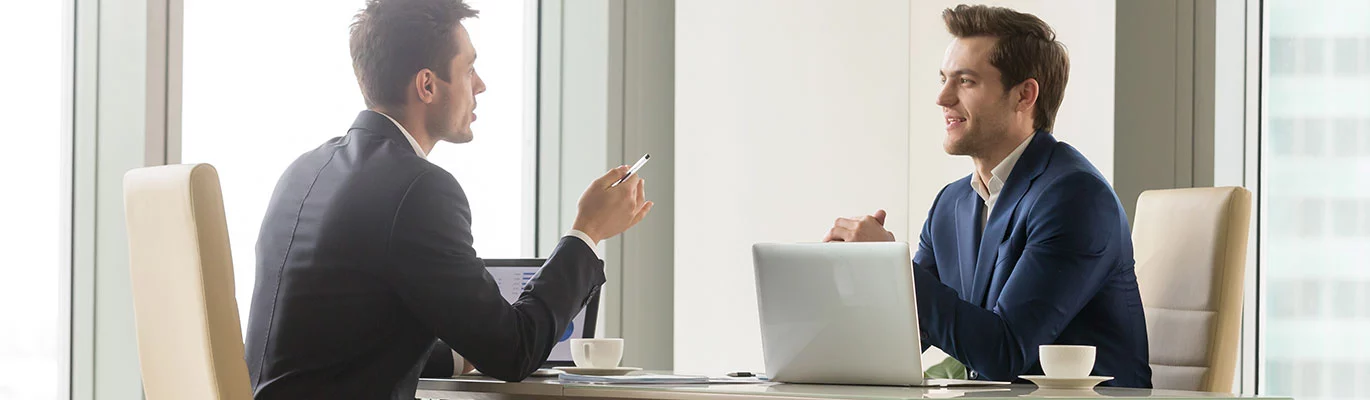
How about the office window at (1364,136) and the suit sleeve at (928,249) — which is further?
the office window at (1364,136)

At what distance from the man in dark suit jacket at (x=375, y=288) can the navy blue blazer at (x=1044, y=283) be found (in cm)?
58

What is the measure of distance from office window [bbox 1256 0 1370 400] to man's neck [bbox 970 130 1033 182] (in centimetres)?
133

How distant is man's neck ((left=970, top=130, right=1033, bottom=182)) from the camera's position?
8.08ft

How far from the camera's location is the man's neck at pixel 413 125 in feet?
6.79

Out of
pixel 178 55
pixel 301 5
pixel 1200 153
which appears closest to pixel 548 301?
pixel 178 55

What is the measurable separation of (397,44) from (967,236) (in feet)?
3.46

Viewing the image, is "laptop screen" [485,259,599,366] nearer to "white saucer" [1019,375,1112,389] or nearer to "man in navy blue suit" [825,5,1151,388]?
"man in navy blue suit" [825,5,1151,388]

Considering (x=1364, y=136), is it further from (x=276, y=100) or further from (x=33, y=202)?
(x=33, y=202)

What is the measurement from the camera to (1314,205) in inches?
137

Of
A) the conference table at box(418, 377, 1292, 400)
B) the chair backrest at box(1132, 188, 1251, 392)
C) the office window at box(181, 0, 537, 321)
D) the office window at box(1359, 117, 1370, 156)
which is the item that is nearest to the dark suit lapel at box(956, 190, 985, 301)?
the chair backrest at box(1132, 188, 1251, 392)

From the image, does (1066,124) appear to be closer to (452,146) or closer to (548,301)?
(452,146)

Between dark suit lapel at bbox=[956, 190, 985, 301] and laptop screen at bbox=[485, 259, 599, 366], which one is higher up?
dark suit lapel at bbox=[956, 190, 985, 301]

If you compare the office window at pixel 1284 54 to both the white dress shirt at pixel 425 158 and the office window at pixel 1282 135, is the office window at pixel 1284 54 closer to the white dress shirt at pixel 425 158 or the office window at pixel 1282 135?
the office window at pixel 1282 135

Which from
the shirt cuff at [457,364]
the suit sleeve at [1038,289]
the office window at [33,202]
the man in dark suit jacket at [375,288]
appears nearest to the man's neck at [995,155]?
the suit sleeve at [1038,289]
